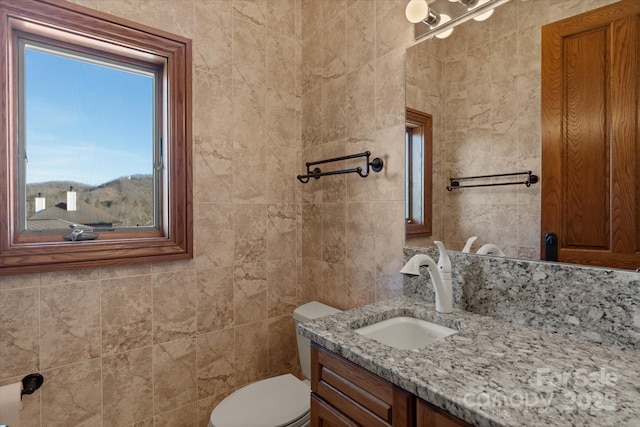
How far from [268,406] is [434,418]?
2.93ft

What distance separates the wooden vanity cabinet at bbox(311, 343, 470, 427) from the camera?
2.39 feet

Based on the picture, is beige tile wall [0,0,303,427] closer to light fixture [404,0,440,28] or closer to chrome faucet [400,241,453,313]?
light fixture [404,0,440,28]

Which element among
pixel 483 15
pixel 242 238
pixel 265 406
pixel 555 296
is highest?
pixel 483 15

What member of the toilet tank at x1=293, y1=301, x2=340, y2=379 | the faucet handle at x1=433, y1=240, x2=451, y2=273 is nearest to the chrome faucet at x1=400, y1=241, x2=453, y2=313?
the faucet handle at x1=433, y1=240, x2=451, y2=273

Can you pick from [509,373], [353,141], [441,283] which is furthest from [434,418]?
[353,141]

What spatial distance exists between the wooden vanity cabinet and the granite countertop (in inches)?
1.6

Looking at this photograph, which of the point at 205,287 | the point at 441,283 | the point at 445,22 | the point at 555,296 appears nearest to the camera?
the point at 555,296

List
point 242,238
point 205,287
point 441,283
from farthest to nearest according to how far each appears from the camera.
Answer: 1. point 242,238
2. point 205,287
3. point 441,283

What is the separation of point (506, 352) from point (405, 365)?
293 mm

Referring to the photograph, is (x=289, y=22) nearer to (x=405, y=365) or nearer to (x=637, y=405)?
(x=405, y=365)

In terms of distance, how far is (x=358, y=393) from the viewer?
2.89 feet

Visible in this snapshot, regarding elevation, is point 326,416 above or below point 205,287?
below

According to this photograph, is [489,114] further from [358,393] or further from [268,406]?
[268,406]

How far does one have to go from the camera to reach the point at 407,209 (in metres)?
1.43
